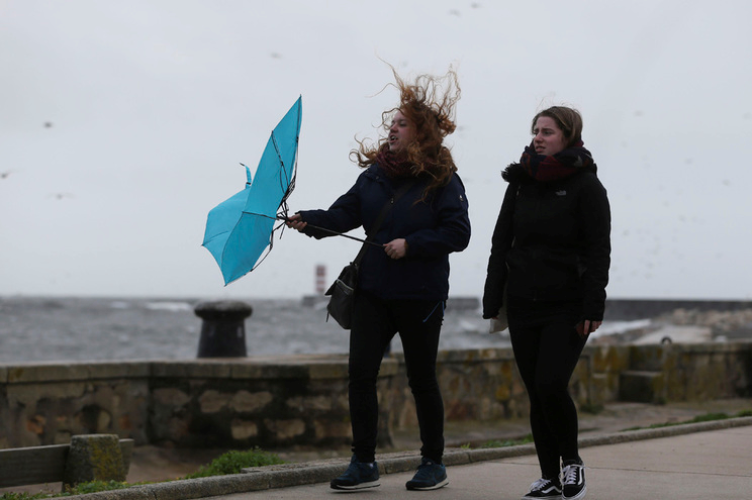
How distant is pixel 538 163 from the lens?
158 inches

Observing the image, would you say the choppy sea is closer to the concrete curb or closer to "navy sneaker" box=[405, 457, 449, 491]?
the concrete curb

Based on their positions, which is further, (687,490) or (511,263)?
(687,490)

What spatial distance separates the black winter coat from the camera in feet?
12.8

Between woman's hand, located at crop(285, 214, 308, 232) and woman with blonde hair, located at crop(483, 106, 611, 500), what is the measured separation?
82 centimetres

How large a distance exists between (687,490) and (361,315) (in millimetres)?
1620

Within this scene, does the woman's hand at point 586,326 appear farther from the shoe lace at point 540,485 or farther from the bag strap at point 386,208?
the bag strap at point 386,208

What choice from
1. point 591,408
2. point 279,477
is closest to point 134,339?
point 591,408

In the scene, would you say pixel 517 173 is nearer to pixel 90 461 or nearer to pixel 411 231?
pixel 411 231

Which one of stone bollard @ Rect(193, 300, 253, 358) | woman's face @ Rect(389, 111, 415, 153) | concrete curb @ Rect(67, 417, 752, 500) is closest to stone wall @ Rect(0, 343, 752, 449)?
stone bollard @ Rect(193, 300, 253, 358)

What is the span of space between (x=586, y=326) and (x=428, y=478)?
1.00 metres

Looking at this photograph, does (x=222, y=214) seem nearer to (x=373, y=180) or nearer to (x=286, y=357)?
(x=373, y=180)

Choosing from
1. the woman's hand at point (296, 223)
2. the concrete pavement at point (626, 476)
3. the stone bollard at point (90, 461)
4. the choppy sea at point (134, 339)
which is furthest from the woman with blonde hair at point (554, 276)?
the choppy sea at point (134, 339)

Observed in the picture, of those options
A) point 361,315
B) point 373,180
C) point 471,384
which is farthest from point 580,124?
point 471,384

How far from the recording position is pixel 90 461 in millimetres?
5352
